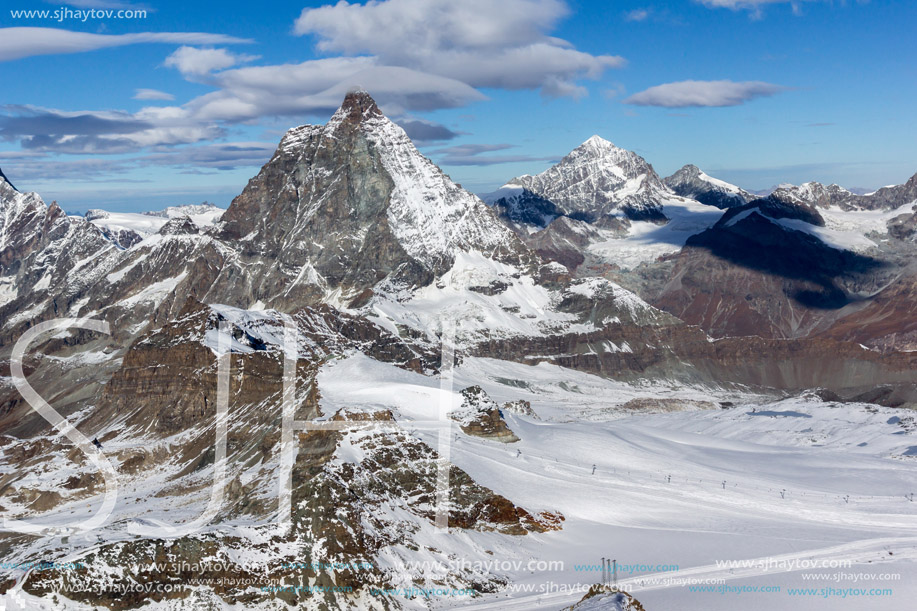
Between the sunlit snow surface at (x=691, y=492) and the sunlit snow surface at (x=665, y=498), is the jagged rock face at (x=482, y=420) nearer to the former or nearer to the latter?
the sunlit snow surface at (x=691, y=492)

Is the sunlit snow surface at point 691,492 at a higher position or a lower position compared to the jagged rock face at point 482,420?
lower

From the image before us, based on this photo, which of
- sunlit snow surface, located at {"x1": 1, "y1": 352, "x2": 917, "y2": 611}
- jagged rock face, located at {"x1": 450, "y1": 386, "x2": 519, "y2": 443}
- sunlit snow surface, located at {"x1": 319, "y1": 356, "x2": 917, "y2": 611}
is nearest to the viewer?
sunlit snow surface, located at {"x1": 1, "y1": 352, "x2": 917, "y2": 611}

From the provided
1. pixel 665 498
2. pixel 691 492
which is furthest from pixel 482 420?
pixel 691 492

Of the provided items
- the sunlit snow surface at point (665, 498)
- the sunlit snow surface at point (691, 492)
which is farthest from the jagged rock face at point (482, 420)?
the sunlit snow surface at point (665, 498)

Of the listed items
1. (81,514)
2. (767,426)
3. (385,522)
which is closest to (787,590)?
(385,522)

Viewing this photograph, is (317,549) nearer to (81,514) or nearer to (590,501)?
(590,501)

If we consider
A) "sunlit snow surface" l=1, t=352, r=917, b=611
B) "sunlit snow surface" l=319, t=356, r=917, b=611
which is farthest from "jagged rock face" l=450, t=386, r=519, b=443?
"sunlit snow surface" l=1, t=352, r=917, b=611

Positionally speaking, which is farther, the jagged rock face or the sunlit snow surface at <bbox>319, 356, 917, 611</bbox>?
the jagged rock face

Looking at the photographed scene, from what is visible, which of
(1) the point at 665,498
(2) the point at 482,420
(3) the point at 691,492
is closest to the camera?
(1) the point at 665,498

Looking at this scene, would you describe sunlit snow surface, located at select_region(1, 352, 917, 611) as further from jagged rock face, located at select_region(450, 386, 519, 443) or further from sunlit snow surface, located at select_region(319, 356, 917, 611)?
jagged rock face, located at select_region(450, 386, 519, 443)

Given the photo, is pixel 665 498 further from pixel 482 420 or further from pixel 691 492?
pixel 482 420

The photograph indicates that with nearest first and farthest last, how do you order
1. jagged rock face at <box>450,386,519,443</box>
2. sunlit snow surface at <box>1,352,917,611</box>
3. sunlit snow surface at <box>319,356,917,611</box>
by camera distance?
sunlit snow surface at <box>1,352,917,611</box> → sunlit snow surface at <box>319,356,917,611</box> → jagged rock face at <box>450,386,519,443</box>

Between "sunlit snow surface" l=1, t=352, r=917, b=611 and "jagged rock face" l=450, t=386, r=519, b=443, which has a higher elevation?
"jagged rock face" l=450, t=386, r=519, b=443
